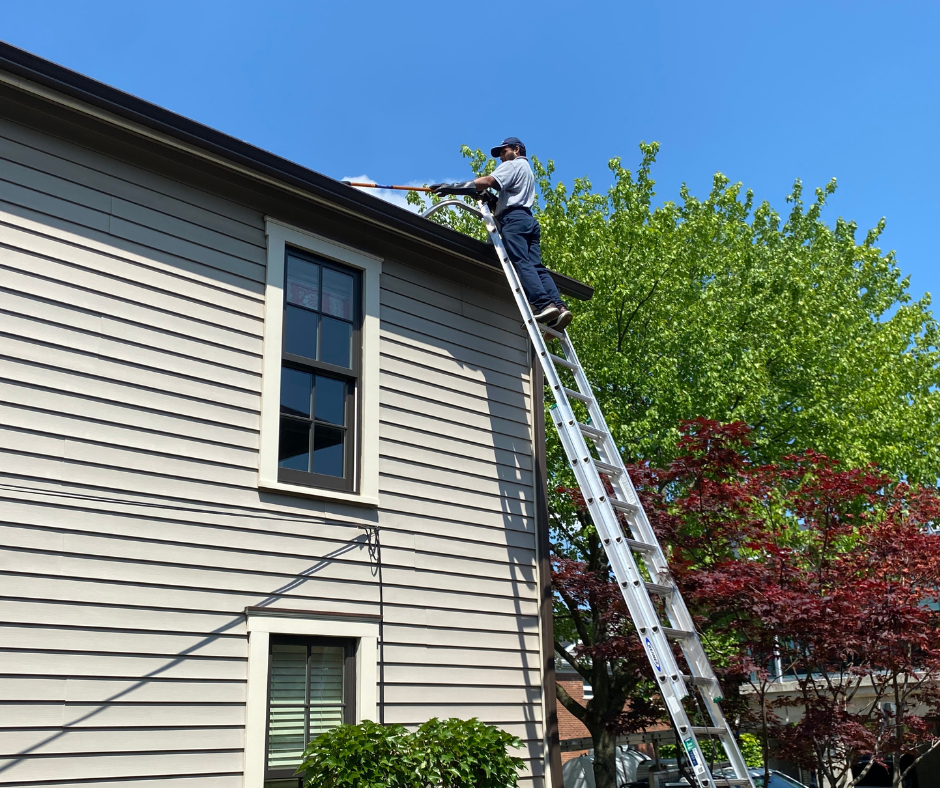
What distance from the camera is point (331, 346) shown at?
288 inches

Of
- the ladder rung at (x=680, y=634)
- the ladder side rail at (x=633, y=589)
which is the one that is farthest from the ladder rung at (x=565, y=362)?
the ladder rung at (x=680, y=634)

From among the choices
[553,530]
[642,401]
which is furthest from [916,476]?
[553,530]

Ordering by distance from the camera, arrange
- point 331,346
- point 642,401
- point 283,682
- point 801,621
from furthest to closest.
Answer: point 642,401
point 801,621
point 331,346
point 283,682

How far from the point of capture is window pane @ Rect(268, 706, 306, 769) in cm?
604

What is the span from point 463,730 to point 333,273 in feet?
12.2

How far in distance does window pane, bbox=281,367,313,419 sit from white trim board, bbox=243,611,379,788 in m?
1.54

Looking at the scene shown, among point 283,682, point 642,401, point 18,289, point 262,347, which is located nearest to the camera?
point 18,289

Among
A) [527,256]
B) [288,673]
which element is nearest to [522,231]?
[527,256]

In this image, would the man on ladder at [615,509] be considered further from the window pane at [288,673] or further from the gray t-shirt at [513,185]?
the window pane at [288,673]

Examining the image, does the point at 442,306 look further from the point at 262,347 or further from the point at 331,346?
the point at 262,347

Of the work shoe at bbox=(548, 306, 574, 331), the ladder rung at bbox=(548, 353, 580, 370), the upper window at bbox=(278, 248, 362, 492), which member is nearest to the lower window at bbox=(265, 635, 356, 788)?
the upper window at bbox=(278, 248, 362, 492)

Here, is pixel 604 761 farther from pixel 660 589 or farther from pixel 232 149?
pixel 232 149

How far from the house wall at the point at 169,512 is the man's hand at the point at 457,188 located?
1.17 metres

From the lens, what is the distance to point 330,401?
23.5 feet
